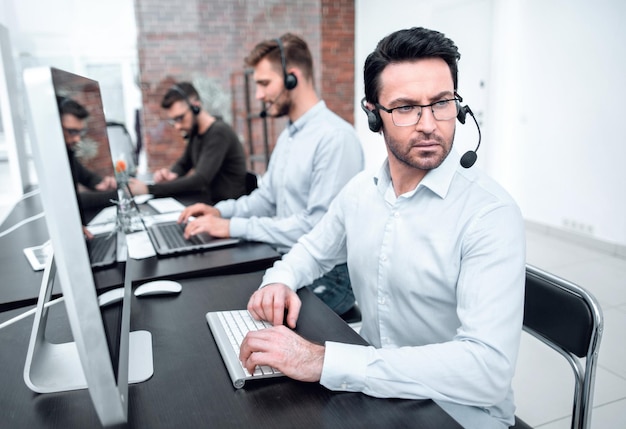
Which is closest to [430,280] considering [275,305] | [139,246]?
[275,305]

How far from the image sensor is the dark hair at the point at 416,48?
1.00 m

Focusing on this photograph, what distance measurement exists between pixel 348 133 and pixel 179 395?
1.33 m

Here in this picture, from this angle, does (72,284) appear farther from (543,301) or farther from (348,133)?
(348,133)

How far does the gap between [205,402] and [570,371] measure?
1.87 metres

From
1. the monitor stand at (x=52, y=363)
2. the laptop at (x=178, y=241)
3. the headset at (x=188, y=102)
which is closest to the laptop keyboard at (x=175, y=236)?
the laptop at (x=178, y=241)

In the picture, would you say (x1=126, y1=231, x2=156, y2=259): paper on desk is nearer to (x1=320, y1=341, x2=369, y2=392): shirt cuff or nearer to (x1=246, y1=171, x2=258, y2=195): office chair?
(x1=320, y1=341, x2=369, y2=392): shirt cuff

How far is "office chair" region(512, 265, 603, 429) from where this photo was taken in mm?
958

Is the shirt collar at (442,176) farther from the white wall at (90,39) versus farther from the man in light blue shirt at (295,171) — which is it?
the white wall at (90,39)

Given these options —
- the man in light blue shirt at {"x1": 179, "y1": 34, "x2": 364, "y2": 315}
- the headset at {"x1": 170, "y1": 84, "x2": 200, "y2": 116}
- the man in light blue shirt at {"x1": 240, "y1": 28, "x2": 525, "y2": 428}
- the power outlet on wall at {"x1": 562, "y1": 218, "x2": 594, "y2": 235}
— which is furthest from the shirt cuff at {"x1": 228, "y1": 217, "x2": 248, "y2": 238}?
the power outlet on wall at {"x1": 562, "y1": 218, "x2": 594, "y2": 235}

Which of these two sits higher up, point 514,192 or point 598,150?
point 598,150

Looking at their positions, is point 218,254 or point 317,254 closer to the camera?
point 317,254

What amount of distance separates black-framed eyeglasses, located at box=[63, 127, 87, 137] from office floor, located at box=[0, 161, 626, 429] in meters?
1.76

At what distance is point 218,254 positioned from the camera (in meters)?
1.48

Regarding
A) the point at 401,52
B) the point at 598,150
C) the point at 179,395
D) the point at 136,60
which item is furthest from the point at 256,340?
the point at 136,60
